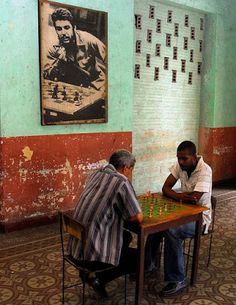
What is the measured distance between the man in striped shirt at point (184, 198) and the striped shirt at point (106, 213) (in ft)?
1.99

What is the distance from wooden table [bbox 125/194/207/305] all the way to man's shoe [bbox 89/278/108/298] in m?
0.33

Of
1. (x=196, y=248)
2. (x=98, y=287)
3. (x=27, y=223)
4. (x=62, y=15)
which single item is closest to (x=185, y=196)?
(x=196, y=248)

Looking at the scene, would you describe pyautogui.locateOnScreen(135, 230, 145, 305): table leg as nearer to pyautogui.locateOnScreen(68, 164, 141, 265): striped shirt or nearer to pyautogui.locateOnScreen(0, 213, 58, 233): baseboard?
pyautogui.locateOnScreen(68, 164, 141, 265): striped shirt

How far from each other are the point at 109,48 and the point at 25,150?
1909 millimetres

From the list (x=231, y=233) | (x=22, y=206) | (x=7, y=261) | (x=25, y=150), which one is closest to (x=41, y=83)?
(x=25, y=150)

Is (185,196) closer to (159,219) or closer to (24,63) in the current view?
(159,219)

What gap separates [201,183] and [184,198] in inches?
7.9

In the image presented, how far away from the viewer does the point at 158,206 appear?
3.16m

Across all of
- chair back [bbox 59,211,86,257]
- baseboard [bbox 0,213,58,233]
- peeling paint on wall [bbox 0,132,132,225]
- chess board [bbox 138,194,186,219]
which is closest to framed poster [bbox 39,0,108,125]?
peeling paint on wall [bbox 0,132,132,225]

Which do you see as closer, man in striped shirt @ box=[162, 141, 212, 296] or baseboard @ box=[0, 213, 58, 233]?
man in striped shirt @ box=[162, 141, 212, 296]

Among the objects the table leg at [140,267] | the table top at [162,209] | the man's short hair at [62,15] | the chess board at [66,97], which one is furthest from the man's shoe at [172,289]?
the man's short hair at [62,15]

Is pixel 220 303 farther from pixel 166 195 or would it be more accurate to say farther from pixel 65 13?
pixel 65 13

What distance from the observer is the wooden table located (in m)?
2.74

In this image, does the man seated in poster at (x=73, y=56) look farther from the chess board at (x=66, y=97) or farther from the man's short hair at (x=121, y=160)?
the man's short hair at (x=121, y=160)
